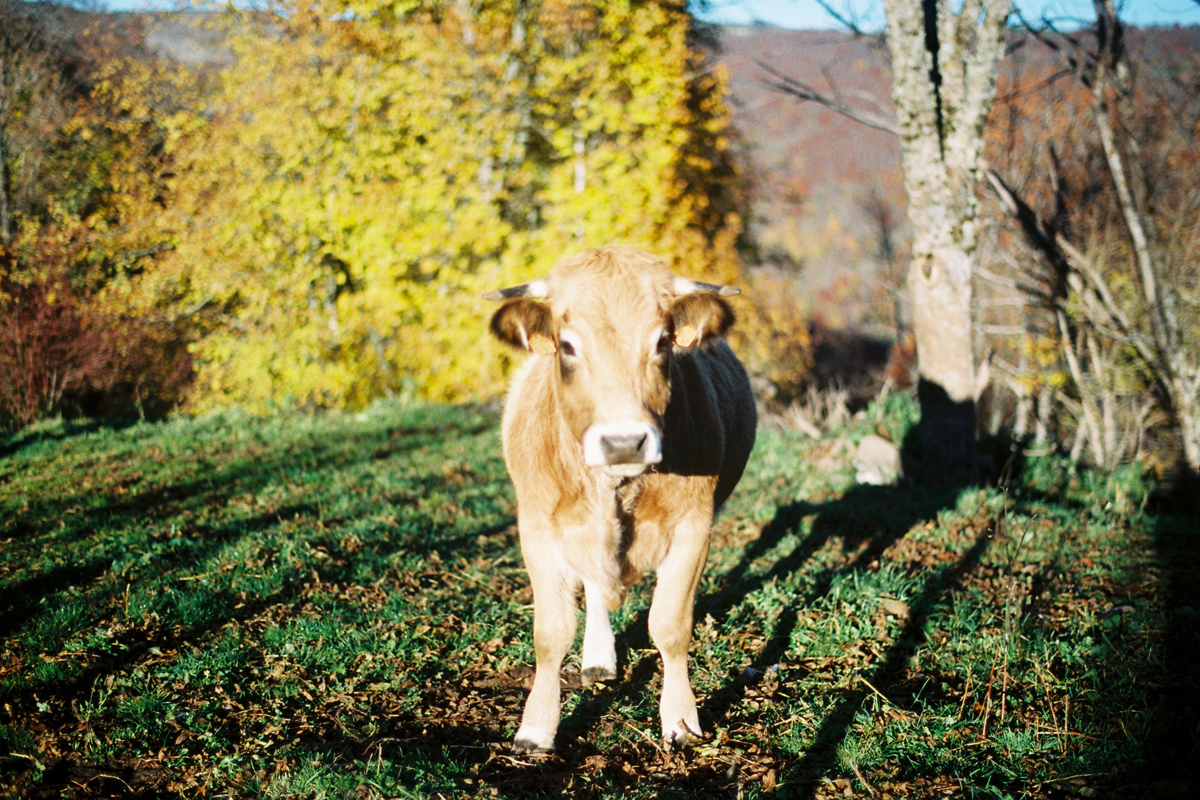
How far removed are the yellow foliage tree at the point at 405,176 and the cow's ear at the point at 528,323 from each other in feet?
32.7

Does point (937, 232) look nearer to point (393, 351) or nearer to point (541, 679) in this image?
point (541, 679)

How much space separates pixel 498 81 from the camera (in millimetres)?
14102

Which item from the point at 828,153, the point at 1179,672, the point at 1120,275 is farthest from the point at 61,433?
the point at 828,153

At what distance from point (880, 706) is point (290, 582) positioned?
11.6 feet

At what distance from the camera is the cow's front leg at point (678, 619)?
313 centimetres

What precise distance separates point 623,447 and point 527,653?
1855 millimetres

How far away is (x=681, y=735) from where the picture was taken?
307cm

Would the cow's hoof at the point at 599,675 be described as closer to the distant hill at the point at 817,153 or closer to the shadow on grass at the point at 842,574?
the shadow on grass at the point at 842,574

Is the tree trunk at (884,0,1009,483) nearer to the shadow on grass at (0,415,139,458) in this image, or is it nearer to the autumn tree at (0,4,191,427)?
the shadow on grass at (0,415,139,458)

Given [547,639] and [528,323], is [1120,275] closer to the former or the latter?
[528,323]

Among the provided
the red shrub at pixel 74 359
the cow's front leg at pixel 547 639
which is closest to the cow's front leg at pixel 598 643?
the cow's front leg at pixel 547 639

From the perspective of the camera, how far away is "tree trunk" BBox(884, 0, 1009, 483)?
653 cm

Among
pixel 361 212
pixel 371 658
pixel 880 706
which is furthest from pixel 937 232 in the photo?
pixel 361 212

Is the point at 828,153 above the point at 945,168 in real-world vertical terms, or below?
above
